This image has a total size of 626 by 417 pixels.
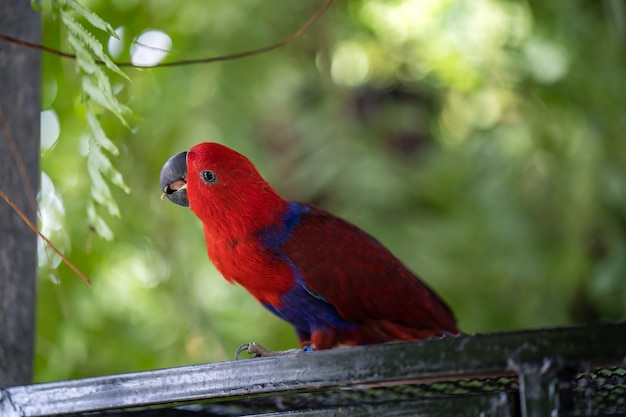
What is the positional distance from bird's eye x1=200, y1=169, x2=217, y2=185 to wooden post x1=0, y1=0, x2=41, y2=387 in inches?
8.7

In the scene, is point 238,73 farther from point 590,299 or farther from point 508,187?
point 590,299

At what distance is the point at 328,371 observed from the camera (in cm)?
65

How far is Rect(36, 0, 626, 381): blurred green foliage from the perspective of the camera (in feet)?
6.81

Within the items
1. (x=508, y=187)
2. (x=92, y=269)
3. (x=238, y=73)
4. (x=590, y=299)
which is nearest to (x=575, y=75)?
(x=508, y=187)

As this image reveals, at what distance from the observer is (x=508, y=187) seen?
2.38 m

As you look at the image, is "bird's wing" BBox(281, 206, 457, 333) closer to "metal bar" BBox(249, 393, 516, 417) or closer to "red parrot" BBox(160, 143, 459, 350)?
"red parrot" BBox(160, 143, 459, 350)

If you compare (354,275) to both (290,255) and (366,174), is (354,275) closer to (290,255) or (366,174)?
(290,255)

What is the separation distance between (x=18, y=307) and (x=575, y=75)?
176 centimetres

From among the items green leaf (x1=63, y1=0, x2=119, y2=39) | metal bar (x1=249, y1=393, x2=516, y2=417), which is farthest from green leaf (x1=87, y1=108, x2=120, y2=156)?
metal bar (x1=249, y1=393, x2=516, y2=417)

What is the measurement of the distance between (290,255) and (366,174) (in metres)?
1.32

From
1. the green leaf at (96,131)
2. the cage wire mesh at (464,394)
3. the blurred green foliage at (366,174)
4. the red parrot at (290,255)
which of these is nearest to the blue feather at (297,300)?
the red parrot at (290,255)

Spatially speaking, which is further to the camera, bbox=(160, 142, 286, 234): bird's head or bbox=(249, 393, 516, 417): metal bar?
bbox=(160, 142, 286, 234): bird's head

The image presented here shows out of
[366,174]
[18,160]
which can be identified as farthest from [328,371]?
[366,174]

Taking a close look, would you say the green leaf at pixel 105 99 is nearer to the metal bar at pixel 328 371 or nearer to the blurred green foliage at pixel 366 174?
the metal bar at pixel 328 371
